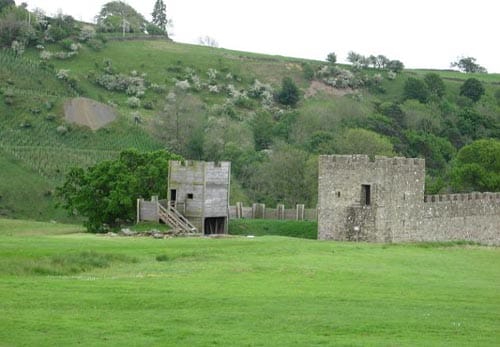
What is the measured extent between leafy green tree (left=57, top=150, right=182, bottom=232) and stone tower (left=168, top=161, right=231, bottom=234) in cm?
284

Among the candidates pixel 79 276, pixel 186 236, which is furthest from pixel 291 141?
pixel 79 276

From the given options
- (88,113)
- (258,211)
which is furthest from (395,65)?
(258,211)

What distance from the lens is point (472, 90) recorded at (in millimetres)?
162500

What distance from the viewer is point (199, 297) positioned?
95.8 feet

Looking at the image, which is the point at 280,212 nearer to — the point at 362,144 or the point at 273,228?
the point at 273,228

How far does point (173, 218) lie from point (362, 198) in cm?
1248

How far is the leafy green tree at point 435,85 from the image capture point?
15975cm

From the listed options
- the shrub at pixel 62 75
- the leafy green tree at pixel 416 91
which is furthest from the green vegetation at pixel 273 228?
the leafy green tree at pixel 416 91

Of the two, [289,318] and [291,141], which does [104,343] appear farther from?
[291,141]

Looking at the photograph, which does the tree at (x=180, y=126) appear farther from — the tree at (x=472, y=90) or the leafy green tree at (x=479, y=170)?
the tree at (x=472, y=90)

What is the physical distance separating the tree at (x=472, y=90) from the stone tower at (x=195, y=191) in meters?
101

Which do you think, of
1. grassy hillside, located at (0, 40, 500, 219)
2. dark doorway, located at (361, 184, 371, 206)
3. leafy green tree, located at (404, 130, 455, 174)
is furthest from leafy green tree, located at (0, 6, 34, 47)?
dark doorway, located at (361, 184, 371, 206)

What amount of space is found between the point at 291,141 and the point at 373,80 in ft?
160

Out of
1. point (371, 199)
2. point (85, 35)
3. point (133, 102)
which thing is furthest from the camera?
point (85, 35)
